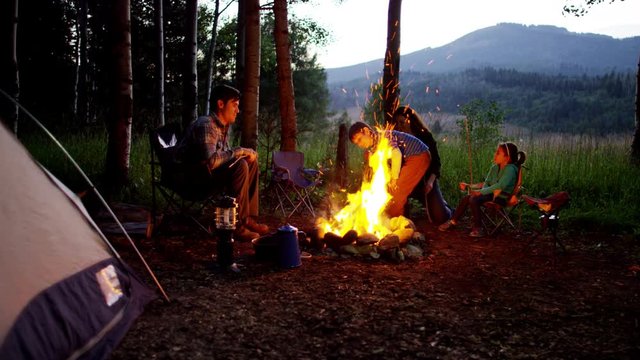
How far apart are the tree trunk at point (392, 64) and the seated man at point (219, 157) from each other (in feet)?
14.8

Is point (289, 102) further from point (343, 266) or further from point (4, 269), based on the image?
point (4, 269)

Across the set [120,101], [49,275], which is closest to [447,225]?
[49,275]

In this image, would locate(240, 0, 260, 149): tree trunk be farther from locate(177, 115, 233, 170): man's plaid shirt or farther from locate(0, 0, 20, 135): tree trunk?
locate(0, 0, 20, 135): tree trunk

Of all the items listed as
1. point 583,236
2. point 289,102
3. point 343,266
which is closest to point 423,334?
point 343,266

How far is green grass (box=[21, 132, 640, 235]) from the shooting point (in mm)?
6453

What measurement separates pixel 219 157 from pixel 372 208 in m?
1.80

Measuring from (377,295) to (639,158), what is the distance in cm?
752

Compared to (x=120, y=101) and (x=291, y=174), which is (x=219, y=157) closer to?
A: (x=291, y=174)

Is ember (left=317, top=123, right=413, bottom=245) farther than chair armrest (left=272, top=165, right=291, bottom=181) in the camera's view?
No

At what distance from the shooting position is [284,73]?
715cm

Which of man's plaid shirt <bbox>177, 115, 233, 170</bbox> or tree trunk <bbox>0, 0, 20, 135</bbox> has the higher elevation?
tree trunk <bbox>0, 0, 20, 135</bbox>

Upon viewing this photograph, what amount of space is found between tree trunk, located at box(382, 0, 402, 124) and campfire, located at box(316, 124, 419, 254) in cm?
337

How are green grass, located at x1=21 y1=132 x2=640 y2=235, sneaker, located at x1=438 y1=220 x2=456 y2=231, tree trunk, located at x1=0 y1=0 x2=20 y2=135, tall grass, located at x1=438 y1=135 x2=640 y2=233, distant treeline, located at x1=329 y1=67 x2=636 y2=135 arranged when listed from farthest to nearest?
distant treeline, located at x1=329 y1=67 x2=636 y2=135 → tree trunk, located at x1=0 y1=0 x2=20 y2=135 → green grass, located at x1=21 y1=132 x2=640 y2=235 → tall grass, located at x1=438 y1=135 x2=640 y2=233 → sneaker, located at x1=438 y1=220 x2=456 y2=231

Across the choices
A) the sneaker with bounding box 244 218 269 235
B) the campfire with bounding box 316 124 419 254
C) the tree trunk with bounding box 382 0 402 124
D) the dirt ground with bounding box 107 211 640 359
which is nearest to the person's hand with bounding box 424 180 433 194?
the campfire with bounding box 316 124 419 254
